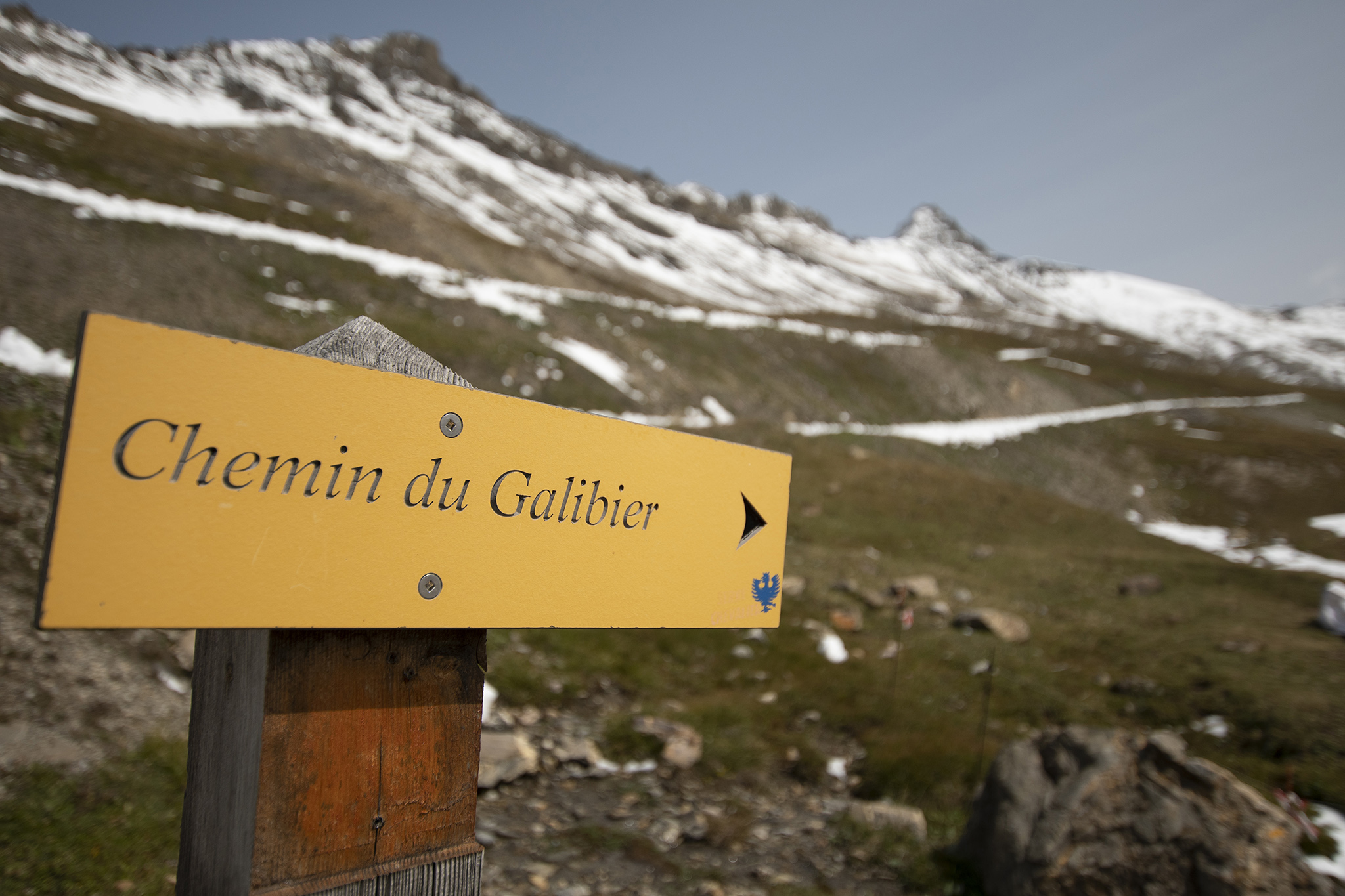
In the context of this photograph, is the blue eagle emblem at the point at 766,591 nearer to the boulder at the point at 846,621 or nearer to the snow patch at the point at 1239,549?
the boulder at the point at 846,621

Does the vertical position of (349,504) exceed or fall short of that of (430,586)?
it exceeds it

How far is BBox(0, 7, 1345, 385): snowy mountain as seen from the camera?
87000mm

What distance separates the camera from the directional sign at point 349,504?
4.23 ft

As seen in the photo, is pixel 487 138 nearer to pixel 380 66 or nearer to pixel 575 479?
pixel 380 66

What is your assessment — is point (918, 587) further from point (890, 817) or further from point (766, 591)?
point (766, 591)

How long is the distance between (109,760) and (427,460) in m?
4.77

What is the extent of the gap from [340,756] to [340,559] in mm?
551

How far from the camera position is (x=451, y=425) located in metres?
1.76

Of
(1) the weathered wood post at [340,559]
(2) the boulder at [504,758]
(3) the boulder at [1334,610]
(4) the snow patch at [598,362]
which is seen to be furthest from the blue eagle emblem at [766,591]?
(4) the snow patch at [598,362]

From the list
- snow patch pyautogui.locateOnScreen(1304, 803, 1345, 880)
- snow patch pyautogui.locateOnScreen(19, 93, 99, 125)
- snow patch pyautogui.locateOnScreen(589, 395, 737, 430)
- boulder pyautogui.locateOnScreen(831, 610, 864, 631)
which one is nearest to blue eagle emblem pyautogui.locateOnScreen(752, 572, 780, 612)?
snow patch pyautogui.locateOnScreen(1304, 803, 1345, 880)

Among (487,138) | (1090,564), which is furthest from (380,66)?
(1090,564)

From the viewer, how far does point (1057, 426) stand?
37.0 metres

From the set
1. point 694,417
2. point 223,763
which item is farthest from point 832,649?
point 694,417

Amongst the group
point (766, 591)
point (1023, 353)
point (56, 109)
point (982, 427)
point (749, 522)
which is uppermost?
point (56, 109)
